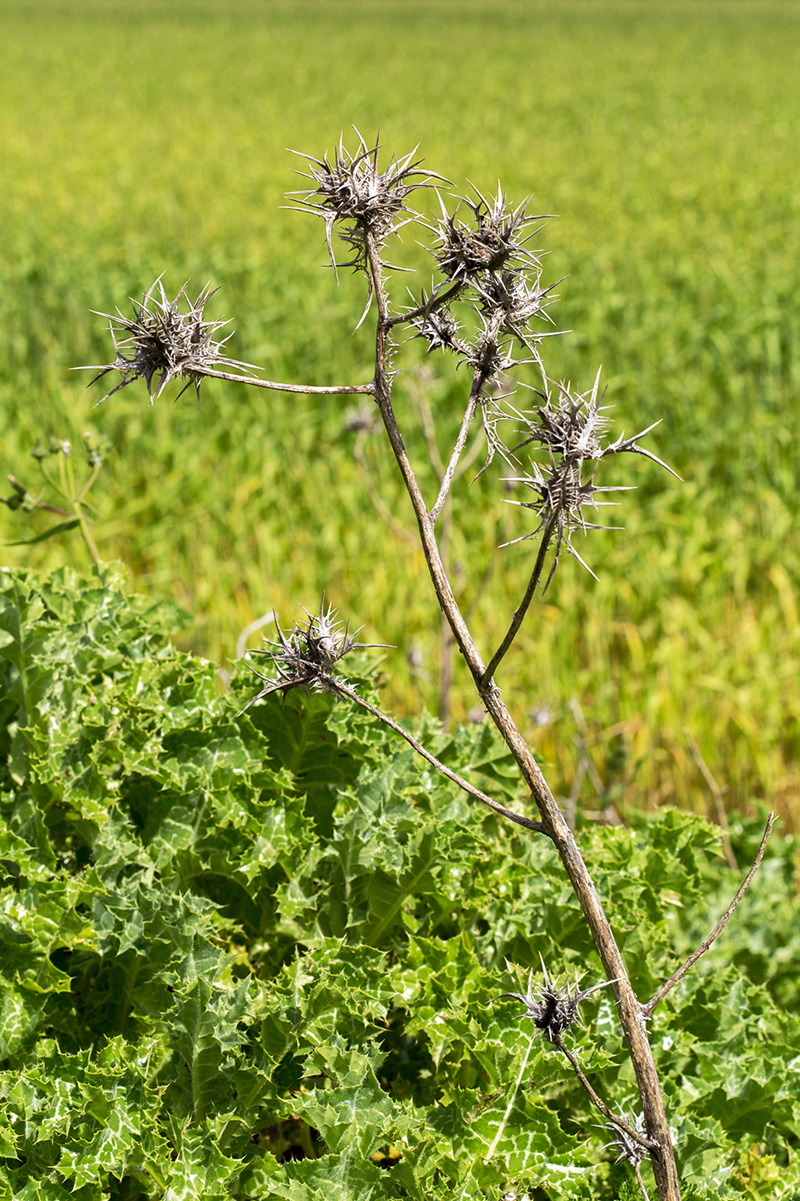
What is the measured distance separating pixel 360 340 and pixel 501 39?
34301 mm

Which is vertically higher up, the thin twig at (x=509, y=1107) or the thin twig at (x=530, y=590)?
the thin twig at (x=530, y=590)

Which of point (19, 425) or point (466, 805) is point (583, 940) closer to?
point (466, 805)

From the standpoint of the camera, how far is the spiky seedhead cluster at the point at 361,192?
1040 mm

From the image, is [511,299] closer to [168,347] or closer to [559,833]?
[168,347]

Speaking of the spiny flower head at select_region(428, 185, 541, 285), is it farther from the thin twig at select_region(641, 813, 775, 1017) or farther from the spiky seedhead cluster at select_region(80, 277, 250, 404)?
the thin twig at select_region(641, 813, 775, 1017)

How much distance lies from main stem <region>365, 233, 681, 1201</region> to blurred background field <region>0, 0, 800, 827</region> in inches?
10.4

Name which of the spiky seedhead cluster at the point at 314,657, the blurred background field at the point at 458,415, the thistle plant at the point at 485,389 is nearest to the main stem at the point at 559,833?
the thistle plant at the point at 485,389

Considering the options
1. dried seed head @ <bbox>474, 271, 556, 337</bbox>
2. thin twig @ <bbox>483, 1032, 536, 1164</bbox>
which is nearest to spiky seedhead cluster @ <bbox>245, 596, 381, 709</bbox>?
dried seed head @ <bbox>474, 271, 556, 337</bbox>

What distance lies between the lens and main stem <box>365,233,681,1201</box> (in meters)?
1.07

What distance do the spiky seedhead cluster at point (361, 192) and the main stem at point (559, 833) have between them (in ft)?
0.07

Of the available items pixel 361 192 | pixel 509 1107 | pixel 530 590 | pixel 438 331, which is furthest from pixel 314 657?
pixel 509 1107

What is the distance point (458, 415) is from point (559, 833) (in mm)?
6010

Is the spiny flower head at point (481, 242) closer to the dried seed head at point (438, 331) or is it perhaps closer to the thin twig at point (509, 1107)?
the dried seed head at point (438, 331)

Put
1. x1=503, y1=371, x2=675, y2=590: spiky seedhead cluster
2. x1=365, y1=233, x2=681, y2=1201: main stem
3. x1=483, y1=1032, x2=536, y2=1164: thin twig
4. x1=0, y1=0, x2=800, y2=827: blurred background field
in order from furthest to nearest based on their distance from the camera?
1. x1=0, y1=0, x2=800, y2=827: blurred background field
2. x1=483, y1=1032, x2=536, y2=1164: thin twig
3. x1=365, y1=233, x2=681, y2=1201: main stem
4. x1=503, y1=371, x2=675, y2=590: spiky seedhead cluster
